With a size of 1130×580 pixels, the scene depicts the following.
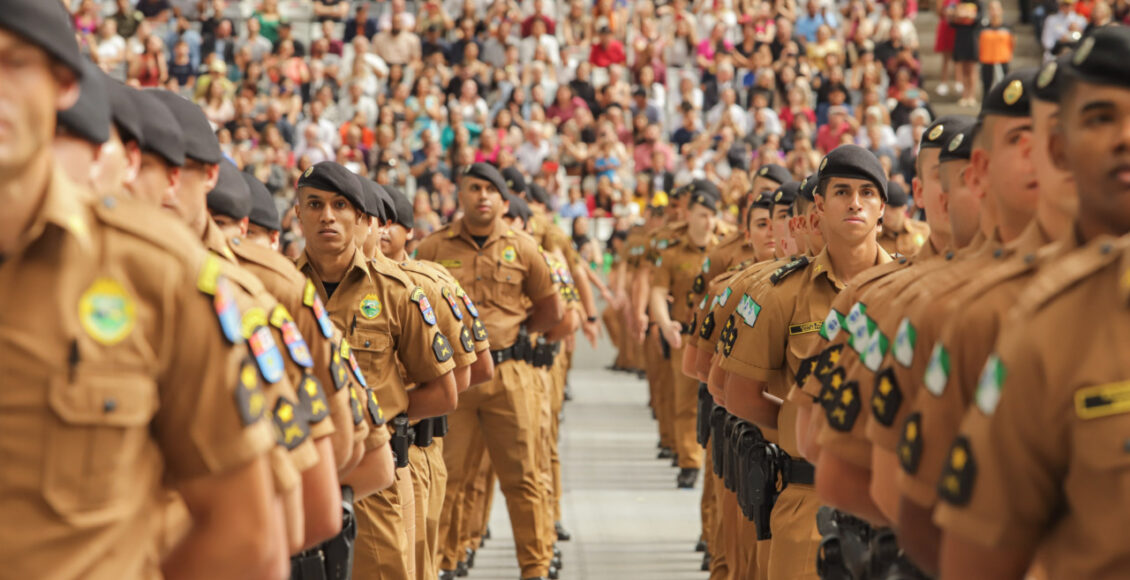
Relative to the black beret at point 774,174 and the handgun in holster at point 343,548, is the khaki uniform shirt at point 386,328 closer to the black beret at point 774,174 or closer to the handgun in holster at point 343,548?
the handgun in holster at point 343,548

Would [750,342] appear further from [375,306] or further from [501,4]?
[501,4]

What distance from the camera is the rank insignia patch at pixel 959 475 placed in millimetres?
2502

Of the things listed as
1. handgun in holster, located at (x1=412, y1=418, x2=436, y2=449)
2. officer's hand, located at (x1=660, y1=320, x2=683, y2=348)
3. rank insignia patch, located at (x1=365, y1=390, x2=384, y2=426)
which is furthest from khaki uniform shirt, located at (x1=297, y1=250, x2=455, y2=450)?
officer's hand, located at (x1=660, y1=320, x2=683, y2=348)

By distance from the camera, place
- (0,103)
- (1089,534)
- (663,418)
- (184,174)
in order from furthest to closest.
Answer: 1. (663,418)
2. (184,174)
3. (1089,534)
4. (0,103)

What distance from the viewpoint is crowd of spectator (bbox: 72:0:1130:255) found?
2055 centimetres

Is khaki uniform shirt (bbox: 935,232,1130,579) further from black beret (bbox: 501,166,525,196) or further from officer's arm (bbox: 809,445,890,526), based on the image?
black beret (bbox: 501,166,525,196)

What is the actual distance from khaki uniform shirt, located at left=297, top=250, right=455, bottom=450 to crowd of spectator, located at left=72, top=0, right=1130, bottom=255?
506 inches

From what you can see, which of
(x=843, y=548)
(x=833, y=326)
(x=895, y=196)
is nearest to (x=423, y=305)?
(x=833, y=326)

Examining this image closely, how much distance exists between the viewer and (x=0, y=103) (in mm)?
2180

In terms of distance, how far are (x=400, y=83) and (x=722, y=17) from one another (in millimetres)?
5384

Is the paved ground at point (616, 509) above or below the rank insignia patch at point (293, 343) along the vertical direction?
below

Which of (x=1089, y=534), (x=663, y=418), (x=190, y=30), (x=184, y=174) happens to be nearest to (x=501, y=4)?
(x=190, y=30)

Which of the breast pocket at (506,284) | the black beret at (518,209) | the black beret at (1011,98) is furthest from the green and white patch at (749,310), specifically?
the black beret at (518,209)

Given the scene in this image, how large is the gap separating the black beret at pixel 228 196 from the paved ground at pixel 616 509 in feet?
17.9
